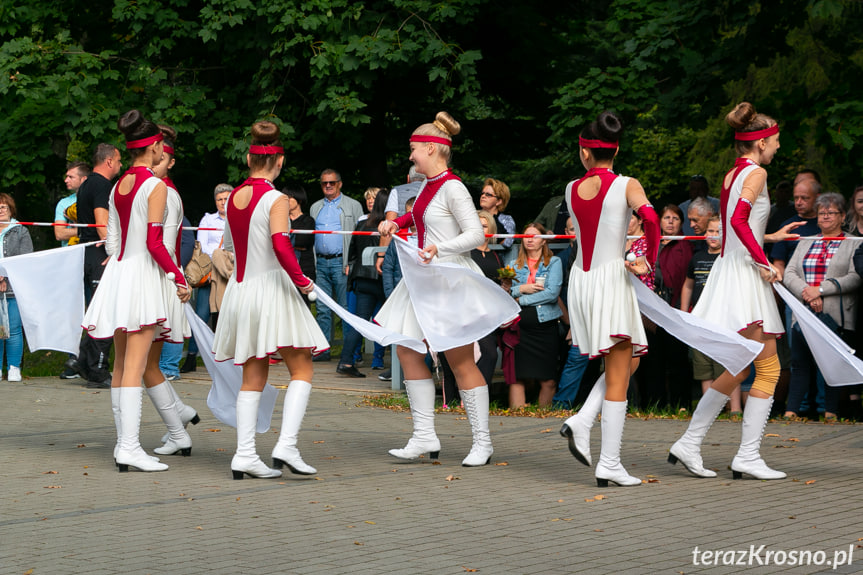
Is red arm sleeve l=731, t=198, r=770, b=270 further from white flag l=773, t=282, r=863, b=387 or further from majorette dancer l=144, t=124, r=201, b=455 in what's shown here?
majorette dancer l=144, t=124, r=201, b=455

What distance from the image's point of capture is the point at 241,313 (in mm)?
7852

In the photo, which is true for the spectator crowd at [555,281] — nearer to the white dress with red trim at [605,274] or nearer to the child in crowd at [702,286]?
the child in crowd at [702,286]

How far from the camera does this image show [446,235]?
8.28 m

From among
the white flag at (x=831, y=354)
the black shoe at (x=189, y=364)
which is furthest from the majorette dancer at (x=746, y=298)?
the black shoe at (x=189, y=364)

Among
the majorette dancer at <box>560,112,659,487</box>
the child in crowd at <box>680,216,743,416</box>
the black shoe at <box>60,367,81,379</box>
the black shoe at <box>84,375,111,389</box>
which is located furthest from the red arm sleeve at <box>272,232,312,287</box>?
the black shoe at <box>60,367,81,379</box>

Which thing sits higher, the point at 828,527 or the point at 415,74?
the point at 415,74

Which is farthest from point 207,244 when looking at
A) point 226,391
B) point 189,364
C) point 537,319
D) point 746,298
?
point 746,298

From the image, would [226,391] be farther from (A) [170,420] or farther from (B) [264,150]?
(B) [264,150]

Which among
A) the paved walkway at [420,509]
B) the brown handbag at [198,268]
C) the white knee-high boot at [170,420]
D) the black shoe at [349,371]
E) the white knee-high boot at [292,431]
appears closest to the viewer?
the paved walkway at [420,509]

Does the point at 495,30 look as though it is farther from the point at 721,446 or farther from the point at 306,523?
the point at 306,523

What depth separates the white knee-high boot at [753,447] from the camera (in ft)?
25.3

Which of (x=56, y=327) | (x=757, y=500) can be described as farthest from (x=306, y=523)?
(x=56, y=327)

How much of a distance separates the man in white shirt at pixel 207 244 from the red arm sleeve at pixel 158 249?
20.6 ft

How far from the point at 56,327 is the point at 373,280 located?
203 inches
